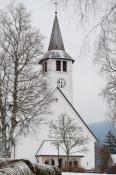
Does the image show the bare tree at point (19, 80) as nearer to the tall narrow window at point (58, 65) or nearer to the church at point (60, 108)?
the church at point (60, 108)

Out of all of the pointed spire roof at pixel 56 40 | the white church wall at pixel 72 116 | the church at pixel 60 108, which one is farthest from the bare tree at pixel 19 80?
the pointed spire roof at pixel 56 40

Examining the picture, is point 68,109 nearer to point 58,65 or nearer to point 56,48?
point 58,65

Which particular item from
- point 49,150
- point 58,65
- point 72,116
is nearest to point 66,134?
point 49,150

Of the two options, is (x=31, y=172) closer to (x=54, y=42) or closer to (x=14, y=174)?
(x=14, y=174)

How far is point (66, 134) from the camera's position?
171ft

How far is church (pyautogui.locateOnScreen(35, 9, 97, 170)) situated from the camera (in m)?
55.4

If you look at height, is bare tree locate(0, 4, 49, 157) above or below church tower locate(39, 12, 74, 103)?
below

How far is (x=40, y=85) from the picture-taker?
71.5ft

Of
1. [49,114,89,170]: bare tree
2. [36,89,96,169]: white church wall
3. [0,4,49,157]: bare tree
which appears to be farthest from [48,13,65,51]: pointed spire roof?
[0,4,49,157]: bare tree

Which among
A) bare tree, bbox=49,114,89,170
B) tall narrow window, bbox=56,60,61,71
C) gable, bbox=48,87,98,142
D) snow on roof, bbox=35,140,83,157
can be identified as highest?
tall narrow window, bbox=56,60,61,71

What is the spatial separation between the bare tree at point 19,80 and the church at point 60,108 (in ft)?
87.8

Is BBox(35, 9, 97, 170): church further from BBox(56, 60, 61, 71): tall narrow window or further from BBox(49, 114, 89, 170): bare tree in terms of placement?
BBox(49, 114, 89, 170): bare tree

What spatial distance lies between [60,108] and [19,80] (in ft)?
121

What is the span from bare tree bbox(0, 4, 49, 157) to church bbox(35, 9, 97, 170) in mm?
26752
